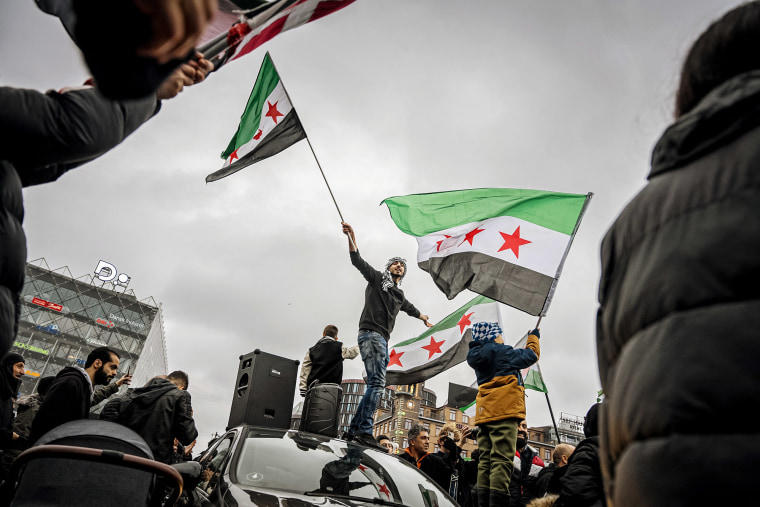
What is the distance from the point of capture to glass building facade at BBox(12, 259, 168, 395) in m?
46.8

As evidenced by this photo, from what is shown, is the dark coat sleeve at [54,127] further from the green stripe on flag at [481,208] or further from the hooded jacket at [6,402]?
the green stripe on flag at [481,208]

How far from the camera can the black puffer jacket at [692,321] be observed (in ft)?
2.81

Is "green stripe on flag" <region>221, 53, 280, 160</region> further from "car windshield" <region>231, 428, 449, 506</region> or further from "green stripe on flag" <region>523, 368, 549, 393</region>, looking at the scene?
"green stripe on flag" <region>523, 368, 549, 393</region>

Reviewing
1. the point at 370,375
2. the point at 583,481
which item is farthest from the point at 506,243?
the point at 583,481

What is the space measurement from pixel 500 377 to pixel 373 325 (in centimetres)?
241

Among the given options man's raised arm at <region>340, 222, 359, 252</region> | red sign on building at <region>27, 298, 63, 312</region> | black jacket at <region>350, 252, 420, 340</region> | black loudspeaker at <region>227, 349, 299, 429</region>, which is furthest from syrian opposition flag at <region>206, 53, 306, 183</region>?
red sign on building at <region>27, 298, 63, 312</region>

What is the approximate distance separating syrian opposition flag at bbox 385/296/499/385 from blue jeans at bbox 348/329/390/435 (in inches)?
102

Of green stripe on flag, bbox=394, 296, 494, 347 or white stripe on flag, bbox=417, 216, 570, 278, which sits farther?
green stripe on flag, bbox=394, 296, 494, 347

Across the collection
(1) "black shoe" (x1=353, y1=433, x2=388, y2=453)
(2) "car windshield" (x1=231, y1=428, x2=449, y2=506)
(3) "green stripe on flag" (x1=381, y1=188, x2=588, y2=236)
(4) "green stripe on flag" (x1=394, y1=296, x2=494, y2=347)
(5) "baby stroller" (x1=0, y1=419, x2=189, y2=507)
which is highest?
(3) "green stripe on flag" (x1=381, y1=188, x2=588, y2=236)

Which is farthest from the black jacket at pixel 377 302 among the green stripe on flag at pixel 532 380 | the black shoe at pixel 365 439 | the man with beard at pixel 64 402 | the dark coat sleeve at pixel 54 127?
the dark coat sleeve at pixel 54 127

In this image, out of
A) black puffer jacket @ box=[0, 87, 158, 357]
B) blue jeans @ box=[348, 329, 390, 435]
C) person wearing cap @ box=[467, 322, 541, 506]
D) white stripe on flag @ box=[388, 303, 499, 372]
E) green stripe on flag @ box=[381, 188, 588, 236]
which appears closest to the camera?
black puffer jacket @ box=[0, 87, 158, 357]

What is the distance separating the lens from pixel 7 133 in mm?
1253

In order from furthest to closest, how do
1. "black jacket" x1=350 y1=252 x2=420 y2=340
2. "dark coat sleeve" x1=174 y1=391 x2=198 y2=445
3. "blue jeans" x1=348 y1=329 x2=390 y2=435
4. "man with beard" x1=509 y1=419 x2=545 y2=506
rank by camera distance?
"black jacket" x1=350 y1=252 x2=420 y2=340, "blue jeans" x1=348 y1=329 x2=390 y2=435, "man with beard" x1=509 y1=419 x2=545 y2=506, "dark coat sleeve" x1=174 y1=391 x2=198 y2=445

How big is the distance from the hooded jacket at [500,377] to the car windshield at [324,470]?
88cm
